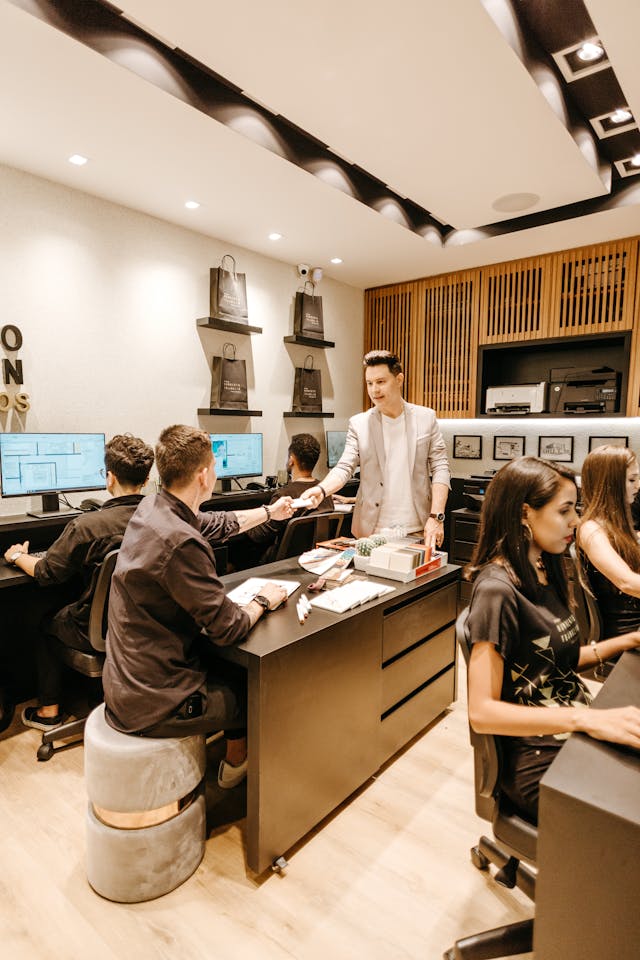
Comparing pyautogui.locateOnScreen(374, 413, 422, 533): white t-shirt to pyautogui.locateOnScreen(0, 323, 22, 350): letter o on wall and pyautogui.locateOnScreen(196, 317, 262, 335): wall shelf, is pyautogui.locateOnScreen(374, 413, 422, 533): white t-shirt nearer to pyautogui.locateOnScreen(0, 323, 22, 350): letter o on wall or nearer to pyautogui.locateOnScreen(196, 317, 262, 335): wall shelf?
pyautogui.locateOnScreen(196, 317, 262, 335): wall shelf

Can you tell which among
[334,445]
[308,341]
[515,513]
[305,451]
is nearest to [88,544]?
[305,451]

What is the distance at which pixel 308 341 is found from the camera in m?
5.01

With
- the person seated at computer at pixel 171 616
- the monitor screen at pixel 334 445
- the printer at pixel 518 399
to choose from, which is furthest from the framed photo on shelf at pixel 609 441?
the person seated at computer at pixel 171 616

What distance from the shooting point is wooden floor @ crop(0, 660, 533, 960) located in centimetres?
158

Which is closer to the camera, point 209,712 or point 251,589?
point 209,712

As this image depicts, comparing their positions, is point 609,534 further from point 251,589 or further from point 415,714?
point 251,589

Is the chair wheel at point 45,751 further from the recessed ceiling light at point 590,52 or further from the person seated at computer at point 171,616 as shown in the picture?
the recessed ceiling light at point 590,52

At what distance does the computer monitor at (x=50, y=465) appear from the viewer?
2945 millimetres

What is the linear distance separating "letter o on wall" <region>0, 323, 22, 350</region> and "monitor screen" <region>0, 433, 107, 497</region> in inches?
23.2

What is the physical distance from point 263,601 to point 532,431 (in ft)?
13.3

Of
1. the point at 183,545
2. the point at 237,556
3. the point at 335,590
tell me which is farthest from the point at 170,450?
the point at 237,556

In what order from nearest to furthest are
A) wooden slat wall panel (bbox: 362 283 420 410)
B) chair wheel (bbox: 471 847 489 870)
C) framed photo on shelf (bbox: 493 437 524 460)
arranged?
chair wheel (bbox: 471 847 489 870) < framed photo on shelf (bbox: 493 437 524 460) < wooden slat wall panel (bbox: 362 283 420 410)

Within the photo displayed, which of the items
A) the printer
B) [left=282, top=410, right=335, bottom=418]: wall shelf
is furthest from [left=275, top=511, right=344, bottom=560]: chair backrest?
the printer

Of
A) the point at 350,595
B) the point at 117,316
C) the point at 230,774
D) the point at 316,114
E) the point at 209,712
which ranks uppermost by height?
the point at 316,114
